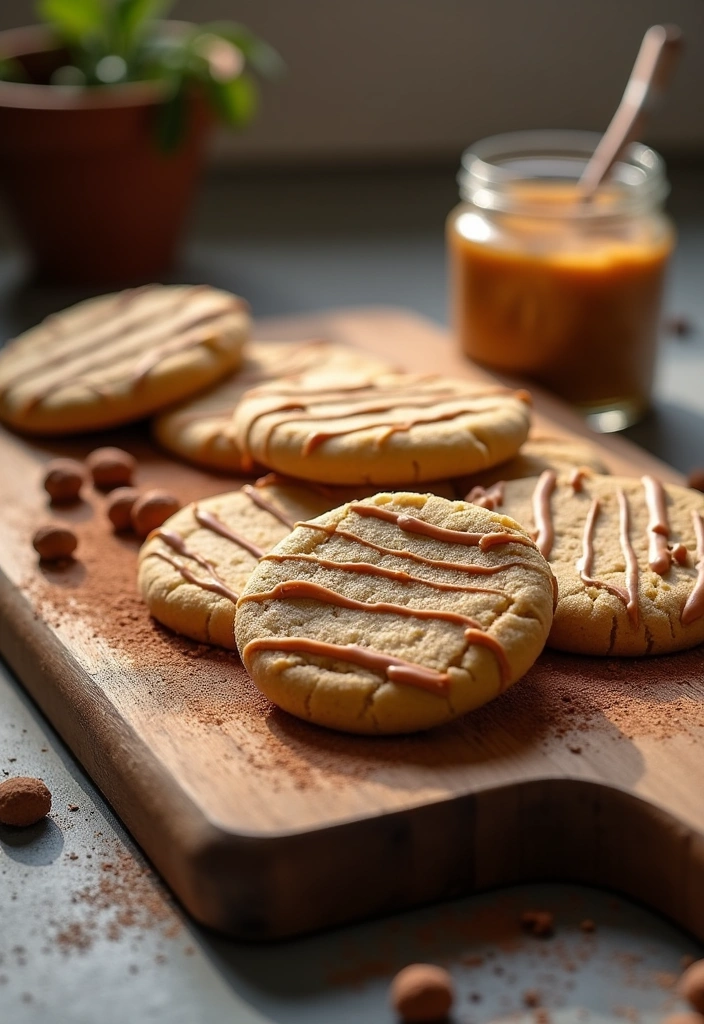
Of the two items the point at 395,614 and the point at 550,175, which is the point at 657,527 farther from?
the point at 550,175

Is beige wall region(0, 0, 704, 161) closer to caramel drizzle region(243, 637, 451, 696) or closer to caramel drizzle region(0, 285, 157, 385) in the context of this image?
caramel drizzle region(0, 285, 157, 385)

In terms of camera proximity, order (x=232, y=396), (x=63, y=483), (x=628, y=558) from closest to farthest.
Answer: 1. (x=628, y=558)
2. (x=63, y=483)
3. (x=232, y=396)

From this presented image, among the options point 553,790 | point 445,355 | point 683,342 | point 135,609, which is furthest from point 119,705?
point 683,342

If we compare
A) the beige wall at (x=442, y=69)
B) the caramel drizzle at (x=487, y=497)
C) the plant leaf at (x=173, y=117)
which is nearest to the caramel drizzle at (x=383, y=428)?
the caramel drizzle at (x=487, y=497)

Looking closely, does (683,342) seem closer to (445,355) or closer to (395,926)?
(445,355)

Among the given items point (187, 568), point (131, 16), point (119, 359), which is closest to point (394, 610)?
point (187, 568)

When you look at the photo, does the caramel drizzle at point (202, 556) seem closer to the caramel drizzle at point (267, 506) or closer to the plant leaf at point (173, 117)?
the caramel drizzle at point (267, 506)
